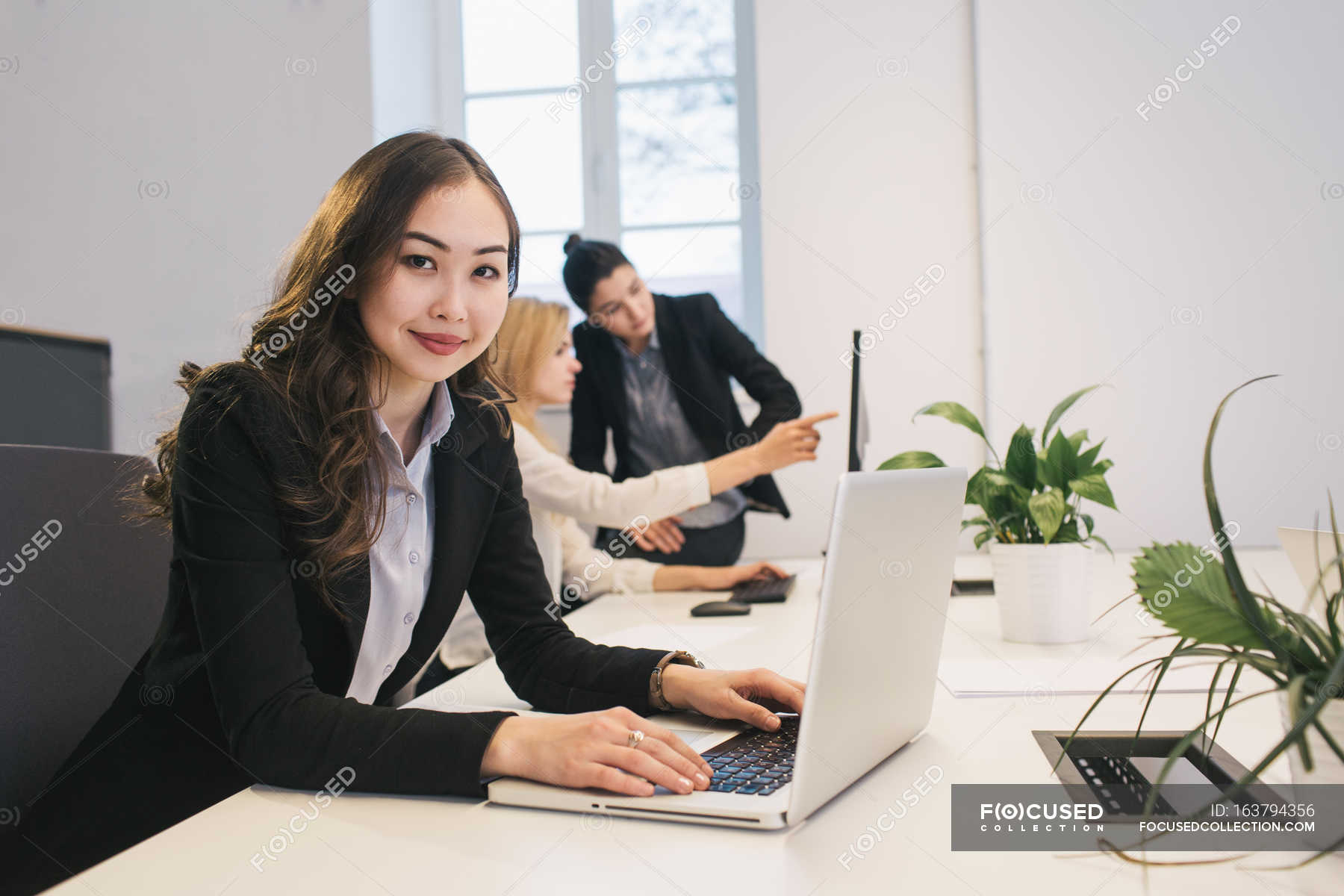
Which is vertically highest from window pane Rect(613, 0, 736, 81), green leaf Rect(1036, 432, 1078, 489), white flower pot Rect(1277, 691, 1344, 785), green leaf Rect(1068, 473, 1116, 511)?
window pane Rect(613, 0, 736, 81)

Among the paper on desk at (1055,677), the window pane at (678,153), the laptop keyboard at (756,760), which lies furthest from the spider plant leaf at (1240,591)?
the window pane at (678,153)

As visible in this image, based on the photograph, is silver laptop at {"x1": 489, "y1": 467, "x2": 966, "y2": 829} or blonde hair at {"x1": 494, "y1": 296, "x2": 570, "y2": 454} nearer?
silver laptop at {"x1": 489, "y1": 467, "x2": 966, "y2": 829}

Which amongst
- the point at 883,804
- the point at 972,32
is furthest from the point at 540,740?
the point at 972,32

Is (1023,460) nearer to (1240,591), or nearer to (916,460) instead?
(916,460)

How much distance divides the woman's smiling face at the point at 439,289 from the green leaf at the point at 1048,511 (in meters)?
0.77

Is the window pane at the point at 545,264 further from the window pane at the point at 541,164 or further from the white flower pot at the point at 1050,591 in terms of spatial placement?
the white flower pot at the point at 1050,591

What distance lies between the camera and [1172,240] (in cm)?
319

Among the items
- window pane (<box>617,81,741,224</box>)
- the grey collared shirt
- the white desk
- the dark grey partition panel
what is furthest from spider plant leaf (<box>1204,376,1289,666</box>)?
window pane (<box>617,81,741,224</box>)

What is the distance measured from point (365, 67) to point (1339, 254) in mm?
3222

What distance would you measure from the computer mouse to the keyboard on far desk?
7 centimetres

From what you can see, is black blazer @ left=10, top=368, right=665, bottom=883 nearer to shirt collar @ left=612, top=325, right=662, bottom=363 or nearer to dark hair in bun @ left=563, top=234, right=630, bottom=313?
dark hair in bun @ left=563, top=234, right=630, bottom=313

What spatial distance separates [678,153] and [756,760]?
3.09 m

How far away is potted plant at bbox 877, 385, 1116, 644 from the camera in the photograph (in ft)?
4.36

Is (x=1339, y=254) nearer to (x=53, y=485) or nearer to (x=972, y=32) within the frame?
(x=972, y=32)
